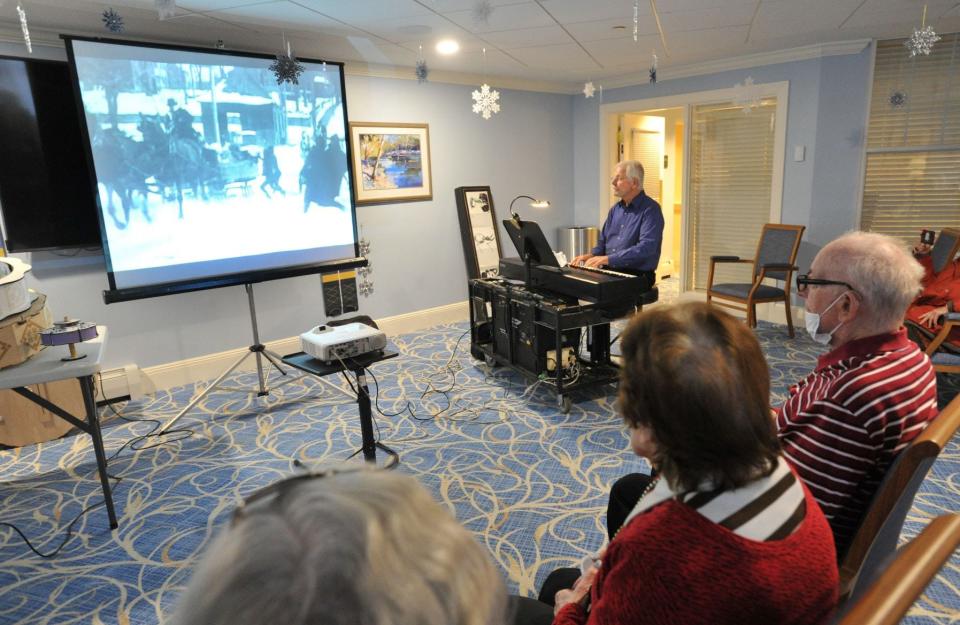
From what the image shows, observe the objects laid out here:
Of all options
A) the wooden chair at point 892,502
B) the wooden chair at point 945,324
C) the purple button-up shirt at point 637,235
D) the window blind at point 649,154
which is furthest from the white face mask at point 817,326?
the window blind at point 649,154

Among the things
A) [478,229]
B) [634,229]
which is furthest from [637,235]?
[478,229]

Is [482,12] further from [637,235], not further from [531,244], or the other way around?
[637,235]

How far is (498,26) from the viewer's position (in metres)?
3.70

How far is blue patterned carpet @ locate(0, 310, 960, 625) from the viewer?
220cm

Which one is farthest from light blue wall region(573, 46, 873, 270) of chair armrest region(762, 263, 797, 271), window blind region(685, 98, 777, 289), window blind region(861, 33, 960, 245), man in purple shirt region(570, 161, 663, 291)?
man in purple shirt region(570, 161, 663, 291)

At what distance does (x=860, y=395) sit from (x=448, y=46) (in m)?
3.81

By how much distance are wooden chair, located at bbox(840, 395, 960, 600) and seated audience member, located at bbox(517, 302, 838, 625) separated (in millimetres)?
220

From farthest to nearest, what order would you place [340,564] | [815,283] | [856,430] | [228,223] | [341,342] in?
1. [228,223]
2. [341,342]
3. [815,283]
4. [856,430]
5. [340,564]

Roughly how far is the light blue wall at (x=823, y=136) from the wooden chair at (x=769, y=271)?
0.84 feet

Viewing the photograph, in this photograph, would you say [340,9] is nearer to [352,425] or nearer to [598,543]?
[352,425]

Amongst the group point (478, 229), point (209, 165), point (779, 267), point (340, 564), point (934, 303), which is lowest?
point (934, 303)

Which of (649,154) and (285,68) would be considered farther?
(649,154)

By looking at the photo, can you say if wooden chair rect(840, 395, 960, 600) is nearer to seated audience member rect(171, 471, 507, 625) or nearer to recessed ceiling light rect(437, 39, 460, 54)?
seated audience member rect(171, 471, 507, 625)

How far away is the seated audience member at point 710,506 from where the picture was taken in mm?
848
